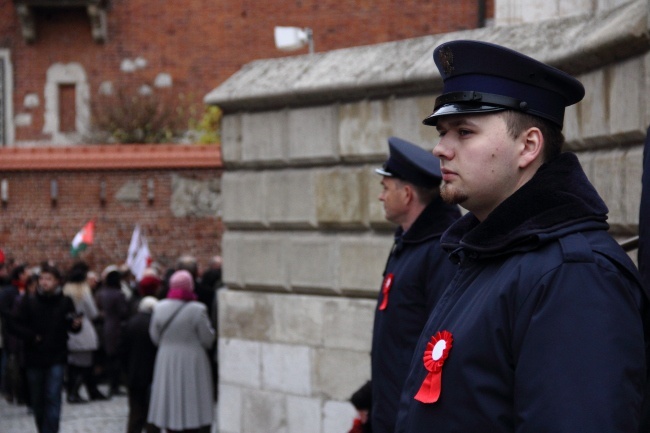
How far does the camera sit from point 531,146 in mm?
2578

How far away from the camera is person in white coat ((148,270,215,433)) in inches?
375

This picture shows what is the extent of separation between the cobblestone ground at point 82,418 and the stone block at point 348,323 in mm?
4356

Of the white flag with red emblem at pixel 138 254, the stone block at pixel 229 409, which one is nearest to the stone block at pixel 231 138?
the stone block at pixel 229 409

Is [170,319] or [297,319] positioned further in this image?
[170,319]

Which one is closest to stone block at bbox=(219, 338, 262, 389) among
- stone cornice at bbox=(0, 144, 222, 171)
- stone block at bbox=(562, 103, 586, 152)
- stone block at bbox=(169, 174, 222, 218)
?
stone block at bbox=(562, 103, 586, 152)

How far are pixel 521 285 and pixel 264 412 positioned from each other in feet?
21.5

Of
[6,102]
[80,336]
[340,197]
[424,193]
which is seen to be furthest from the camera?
[6,102]

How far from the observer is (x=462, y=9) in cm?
2505

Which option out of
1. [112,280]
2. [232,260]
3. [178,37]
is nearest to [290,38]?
[112,280]

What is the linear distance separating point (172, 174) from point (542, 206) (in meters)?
17.5

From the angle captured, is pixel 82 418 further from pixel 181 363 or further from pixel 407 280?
pixel 407 280

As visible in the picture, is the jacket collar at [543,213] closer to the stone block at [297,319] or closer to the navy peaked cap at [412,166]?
the navy peaked cap at [412,166]

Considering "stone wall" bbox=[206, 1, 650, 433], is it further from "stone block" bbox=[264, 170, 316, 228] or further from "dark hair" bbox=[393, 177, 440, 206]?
"dark hair" bbox=[393, 177, 440, 206]

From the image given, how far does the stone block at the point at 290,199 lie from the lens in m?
8.38
